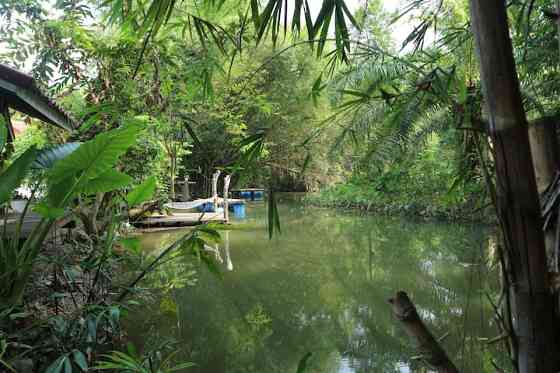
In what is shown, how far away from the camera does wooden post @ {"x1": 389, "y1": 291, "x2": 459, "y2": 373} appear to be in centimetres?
43

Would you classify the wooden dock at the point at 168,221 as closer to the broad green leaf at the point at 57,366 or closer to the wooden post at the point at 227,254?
the wooden post at the point at 227,254

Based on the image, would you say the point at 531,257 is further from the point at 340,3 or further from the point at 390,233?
the point at 390,233

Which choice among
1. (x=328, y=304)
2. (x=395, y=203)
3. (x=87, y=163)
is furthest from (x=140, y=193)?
(x=395, y=203)

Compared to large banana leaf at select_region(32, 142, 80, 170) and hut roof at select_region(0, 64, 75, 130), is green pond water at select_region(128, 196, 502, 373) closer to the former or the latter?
large banana leaf at select_region(32, 142, 80, 170)

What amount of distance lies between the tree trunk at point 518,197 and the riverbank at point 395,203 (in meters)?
6.55

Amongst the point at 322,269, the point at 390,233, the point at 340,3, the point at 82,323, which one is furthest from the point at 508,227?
the point at 390,233

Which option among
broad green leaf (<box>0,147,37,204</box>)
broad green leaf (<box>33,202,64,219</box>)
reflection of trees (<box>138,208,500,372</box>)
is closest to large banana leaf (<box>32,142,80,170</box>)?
broad green leaf (<box>0,147,37,204</box>)

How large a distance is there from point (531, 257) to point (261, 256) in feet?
18.0

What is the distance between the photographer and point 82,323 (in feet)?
5.74

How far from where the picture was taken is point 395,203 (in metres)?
10.6

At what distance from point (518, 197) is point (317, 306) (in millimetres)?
3421

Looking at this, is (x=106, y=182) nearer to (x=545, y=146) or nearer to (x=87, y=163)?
(x=87, y=163)

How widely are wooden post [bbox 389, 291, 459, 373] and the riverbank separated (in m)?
6.57

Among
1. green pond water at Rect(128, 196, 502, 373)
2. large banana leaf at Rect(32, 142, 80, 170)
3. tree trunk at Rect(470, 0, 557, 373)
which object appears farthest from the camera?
green pond water at Rect(128, 196, 502, 373)
